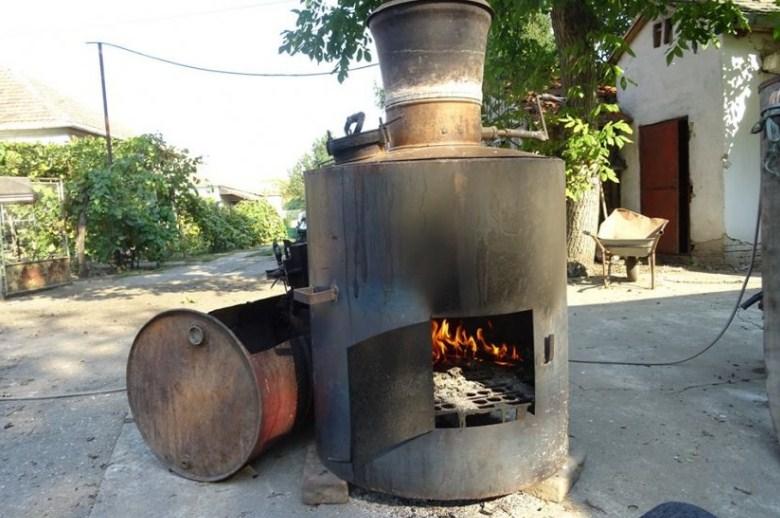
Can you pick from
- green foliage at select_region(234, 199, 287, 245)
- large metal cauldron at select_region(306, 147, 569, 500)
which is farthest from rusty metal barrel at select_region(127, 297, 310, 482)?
green foliage at select_region(234, 199, 287, 245)

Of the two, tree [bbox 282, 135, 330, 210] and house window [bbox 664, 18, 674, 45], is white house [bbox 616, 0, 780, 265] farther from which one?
tree [bbox 282, 135, 330, 210]

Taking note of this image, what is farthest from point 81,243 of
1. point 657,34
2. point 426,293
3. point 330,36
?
point 657,34

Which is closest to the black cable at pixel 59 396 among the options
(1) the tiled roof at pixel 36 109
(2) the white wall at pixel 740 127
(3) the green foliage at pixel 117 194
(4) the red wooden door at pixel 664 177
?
(3) the green foliage at pixel 117 194

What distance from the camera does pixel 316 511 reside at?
7.48ft

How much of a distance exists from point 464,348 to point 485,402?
47cm

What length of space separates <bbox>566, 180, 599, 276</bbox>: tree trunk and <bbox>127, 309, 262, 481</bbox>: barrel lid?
249 inches

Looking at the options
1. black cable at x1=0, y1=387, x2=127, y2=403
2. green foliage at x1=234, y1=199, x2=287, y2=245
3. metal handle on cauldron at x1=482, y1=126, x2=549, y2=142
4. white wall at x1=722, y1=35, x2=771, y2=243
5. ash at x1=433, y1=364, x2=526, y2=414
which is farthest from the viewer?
green foliage at x1=234, y1=199, x2=287, y2=245

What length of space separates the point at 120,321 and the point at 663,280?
7091 mm

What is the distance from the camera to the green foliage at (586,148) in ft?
22.2

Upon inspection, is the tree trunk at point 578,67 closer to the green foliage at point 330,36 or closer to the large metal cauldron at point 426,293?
the green foliage at point 330,36

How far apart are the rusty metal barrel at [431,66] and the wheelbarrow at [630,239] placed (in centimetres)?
522

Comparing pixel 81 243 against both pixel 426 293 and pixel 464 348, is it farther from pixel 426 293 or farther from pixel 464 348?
pixel 426 293

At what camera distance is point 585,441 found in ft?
9.32

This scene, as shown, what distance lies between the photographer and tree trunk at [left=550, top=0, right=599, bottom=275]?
692cm
